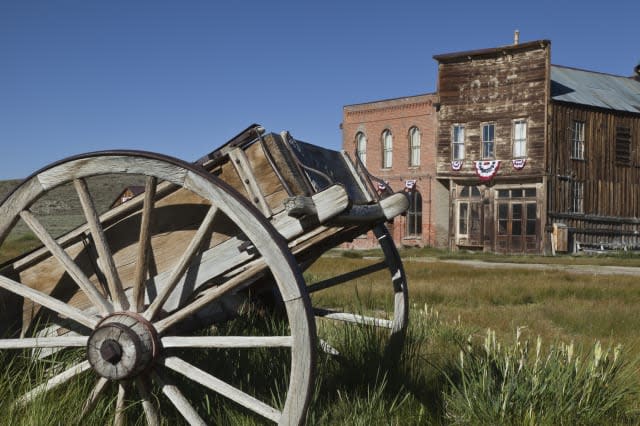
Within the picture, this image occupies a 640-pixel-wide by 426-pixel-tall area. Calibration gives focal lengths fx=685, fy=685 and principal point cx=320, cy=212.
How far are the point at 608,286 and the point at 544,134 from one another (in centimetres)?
1455

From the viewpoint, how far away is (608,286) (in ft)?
35.4

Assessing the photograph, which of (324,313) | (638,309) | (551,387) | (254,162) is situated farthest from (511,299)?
(254,162)

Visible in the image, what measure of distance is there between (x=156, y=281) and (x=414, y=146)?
2621 centimetres

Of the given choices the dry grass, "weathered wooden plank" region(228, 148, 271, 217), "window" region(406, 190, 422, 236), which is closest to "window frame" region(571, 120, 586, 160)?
"window" region(406, 190, 422, 236)

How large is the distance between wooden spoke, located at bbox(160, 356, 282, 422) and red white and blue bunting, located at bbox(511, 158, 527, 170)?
23.6 metres

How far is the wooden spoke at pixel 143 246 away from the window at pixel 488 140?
24.0m

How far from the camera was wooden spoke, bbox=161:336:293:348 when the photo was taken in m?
2.64

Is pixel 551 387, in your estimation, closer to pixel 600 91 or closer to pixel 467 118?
pixel 467 118

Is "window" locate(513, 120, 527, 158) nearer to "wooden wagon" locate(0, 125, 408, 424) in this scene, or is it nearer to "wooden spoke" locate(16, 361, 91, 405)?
"wooden wagon" locate(0, 125, 408, 424)

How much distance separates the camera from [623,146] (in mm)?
26422

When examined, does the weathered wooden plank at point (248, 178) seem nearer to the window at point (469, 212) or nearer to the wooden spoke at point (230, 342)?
the wooden spoke at point (230, 342)

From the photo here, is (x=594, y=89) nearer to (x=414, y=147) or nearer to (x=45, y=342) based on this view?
(x=414, y=147)

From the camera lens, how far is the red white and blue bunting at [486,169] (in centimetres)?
2550

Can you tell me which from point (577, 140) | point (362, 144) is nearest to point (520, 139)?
point (577, 140)
